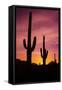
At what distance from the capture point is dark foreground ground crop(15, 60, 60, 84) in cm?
441

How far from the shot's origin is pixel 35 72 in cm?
451

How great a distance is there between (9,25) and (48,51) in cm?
53

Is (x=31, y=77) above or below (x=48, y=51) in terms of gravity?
below

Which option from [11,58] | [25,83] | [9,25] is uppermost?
[9,25]

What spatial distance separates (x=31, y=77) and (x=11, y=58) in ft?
0.99

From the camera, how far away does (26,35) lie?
4.47 meters

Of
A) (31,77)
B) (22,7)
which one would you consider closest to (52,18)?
(22,7)

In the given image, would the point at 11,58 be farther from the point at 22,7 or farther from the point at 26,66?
the point at 22,7

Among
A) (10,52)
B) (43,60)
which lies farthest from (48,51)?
(10,52)

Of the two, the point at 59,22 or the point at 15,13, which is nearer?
the point at 15,13

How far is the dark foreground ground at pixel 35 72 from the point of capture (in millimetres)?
4406

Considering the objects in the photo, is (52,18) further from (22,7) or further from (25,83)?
(25,83)

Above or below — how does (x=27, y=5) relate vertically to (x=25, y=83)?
above

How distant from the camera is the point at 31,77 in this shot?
14.7ft
